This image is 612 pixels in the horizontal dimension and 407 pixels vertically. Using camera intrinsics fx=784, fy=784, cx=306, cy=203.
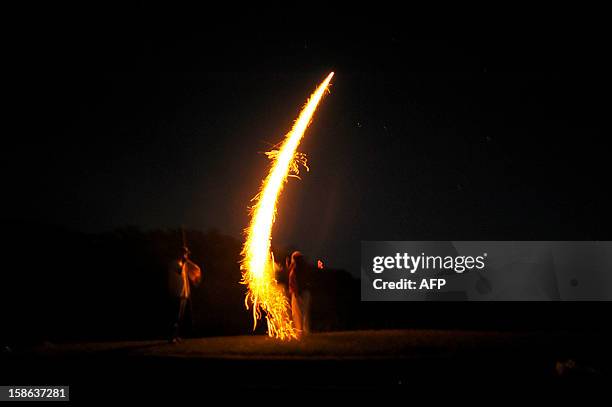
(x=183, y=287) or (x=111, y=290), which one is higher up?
(x=111, y=290)

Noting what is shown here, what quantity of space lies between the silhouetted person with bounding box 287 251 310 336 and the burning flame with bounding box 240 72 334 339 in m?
0.16

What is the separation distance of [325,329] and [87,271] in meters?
7.34

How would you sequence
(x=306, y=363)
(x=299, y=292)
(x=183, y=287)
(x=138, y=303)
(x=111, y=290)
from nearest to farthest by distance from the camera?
(x=306, y=363)
(x=183, y=287)
(x=299, y=292)
(x=138, y=303)
(x=111, y=290)

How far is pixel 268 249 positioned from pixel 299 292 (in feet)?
4.72

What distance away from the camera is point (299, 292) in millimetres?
16625

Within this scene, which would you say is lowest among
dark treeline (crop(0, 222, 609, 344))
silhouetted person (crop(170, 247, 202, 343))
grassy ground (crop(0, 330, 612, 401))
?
grassy ground (crop(0, 330, 612, 401))

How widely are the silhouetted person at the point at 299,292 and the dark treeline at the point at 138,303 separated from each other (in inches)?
25.5

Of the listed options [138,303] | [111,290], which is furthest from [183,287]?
[111,290]

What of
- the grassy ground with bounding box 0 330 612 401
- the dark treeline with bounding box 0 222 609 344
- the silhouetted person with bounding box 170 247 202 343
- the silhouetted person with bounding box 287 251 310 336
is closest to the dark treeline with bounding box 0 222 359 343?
the dark treeline with bounding box 0 222 609 344

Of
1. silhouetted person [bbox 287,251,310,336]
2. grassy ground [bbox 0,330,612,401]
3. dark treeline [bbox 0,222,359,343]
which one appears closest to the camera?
grassy ground [bbox 0,330,612,401]

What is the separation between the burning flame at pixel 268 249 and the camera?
Result: 15750 mm

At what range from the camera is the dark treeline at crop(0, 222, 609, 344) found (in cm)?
2028

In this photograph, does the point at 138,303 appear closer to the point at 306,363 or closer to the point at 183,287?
the point at 183,287

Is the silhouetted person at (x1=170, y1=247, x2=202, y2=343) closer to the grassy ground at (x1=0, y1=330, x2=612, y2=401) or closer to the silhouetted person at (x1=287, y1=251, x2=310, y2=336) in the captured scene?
the grassy ground at (x1=0, y1=330, x2=612, y2=401)
